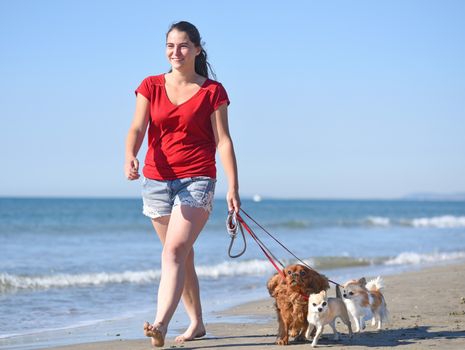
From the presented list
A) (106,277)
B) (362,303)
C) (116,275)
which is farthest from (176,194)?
(116,275)

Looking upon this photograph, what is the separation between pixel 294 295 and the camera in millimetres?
5043

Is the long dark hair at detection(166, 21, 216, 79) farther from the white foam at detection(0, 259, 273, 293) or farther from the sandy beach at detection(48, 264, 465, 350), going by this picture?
the white foam at detection(0, 259, 273, 293)

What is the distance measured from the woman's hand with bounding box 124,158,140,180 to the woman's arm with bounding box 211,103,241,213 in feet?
1.94

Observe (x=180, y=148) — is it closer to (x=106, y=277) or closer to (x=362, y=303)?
(x=362, y=303)

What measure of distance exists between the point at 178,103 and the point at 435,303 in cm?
392

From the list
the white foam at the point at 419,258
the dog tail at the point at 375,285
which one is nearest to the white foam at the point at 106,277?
the white foam at the point at 419,258

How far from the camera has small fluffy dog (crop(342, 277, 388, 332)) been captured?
5676mm

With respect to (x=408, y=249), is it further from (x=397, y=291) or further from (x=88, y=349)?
(x=88, y=349)

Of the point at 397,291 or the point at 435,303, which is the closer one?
the point at 435,303

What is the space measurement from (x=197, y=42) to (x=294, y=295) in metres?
1.78

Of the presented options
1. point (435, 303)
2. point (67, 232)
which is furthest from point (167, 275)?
point (67, 232)

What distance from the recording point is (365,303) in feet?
18.7

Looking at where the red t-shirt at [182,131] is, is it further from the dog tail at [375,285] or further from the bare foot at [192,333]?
the dog tail at [375,285]

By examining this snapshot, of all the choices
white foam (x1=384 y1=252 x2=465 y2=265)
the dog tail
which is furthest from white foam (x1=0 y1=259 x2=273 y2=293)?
the dog tail
